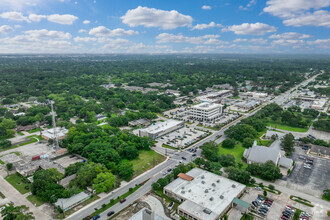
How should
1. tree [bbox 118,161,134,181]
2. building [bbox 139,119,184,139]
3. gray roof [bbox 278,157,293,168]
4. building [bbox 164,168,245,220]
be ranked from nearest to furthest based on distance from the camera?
1. building [bbox 164,168,245,220]
2. tree [bbox 118,161,134,181]
3. gray roof [bbox 278,157,293,168]
4. building [bbox 139,119,184,139]

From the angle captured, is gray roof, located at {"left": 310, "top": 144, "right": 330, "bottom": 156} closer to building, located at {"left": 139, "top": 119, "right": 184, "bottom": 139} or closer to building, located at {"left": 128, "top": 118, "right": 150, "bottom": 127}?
building, located at {"left": 139, "top": 119, "right": 184, "bottom": 139}

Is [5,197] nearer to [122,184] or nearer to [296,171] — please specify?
[122,184]

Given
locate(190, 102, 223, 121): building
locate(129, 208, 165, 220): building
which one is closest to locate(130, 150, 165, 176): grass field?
locate(129, 208, 165, 220): building

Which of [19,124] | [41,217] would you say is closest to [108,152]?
[41,217]

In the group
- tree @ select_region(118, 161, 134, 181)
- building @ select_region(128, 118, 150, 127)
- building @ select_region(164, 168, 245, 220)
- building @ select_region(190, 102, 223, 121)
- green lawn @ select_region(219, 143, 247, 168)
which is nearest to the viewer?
building @ select_region(164, 168, 245, 220)

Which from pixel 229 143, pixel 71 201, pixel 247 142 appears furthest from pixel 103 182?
pixel 247 142

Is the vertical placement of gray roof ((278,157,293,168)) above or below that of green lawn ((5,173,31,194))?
above

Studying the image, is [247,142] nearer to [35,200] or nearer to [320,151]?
[320,151]
